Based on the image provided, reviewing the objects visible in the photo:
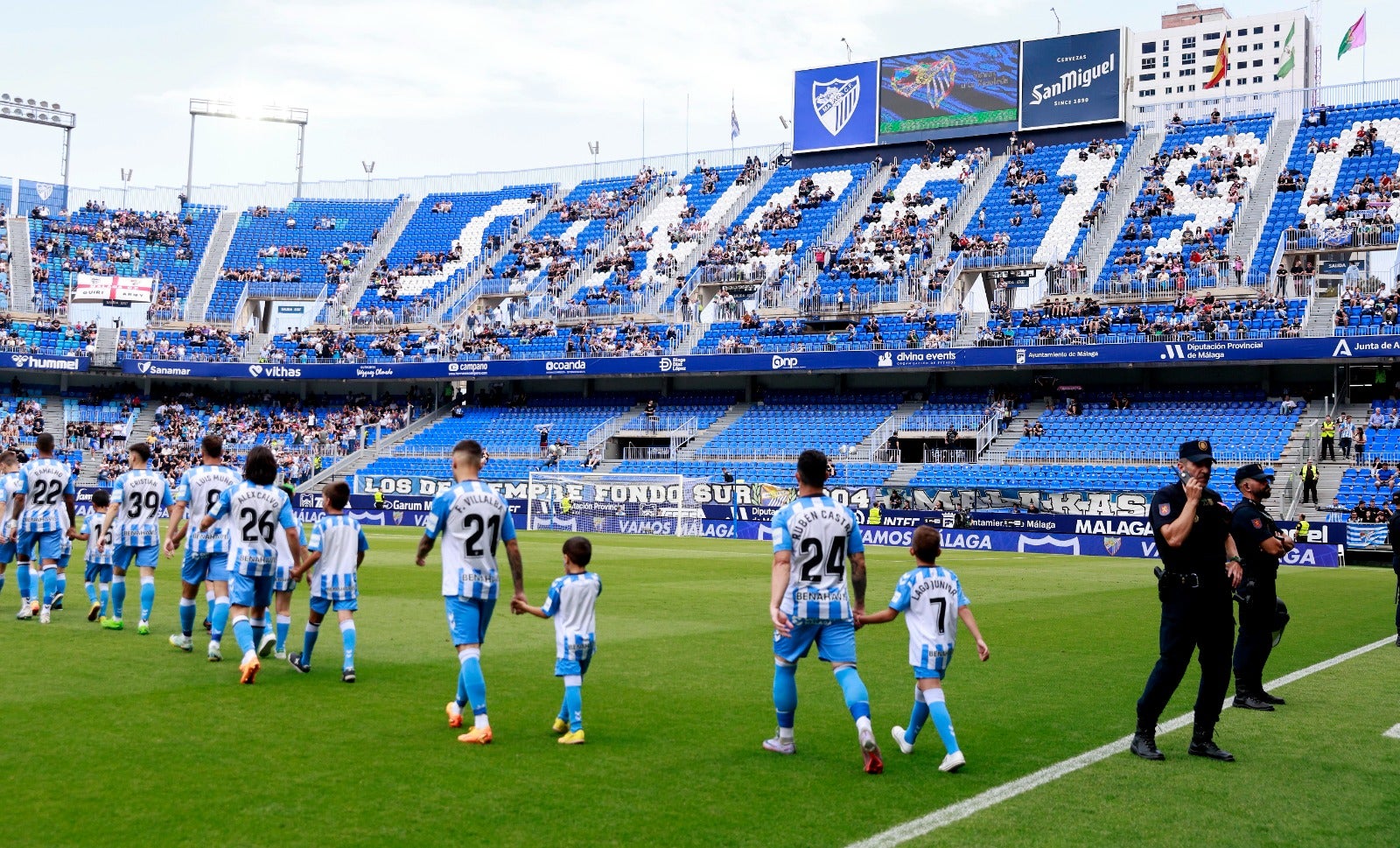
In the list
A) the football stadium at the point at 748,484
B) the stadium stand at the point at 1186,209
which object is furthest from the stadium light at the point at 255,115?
the stadium stand at the point at 1186,209

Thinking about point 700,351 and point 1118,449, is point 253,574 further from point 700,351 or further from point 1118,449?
point 700,351

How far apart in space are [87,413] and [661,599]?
52794 millimetres

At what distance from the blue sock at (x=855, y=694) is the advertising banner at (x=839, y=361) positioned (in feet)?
133

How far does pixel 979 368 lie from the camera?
166 ft

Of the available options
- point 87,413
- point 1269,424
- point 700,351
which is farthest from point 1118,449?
point 87,413

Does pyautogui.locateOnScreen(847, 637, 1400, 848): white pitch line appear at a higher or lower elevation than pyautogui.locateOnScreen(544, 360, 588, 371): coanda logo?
lower

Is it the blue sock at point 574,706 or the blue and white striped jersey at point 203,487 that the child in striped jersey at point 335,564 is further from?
the blue sock at point 574,706

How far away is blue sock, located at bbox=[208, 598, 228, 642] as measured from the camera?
1232cm

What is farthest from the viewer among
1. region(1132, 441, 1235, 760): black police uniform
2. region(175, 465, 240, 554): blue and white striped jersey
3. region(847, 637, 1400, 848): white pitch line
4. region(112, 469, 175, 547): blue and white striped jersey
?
region(112, 469, 175, 547): blue and white striped jersey

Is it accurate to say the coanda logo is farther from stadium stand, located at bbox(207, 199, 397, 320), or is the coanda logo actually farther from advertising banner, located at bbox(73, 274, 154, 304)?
advertising banner, located at bbox(73, 274, 154, 304)

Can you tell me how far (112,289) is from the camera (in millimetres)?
63906

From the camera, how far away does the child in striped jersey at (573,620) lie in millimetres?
8984

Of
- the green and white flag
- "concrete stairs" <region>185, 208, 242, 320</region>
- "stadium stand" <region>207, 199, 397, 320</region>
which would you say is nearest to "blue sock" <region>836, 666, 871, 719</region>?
the green and white flag

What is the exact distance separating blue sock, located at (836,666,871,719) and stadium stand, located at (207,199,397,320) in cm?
6567
